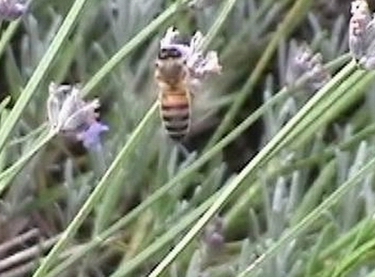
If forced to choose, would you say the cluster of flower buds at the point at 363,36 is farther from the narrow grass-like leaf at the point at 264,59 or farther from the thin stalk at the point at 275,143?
the narrow grass-like leaf at the point at 264,59

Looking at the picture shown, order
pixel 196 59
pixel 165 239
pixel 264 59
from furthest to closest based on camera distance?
pixel 264 59 → pixel 165 239 → pixel 196 59

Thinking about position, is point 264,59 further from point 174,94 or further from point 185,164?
point 174,94

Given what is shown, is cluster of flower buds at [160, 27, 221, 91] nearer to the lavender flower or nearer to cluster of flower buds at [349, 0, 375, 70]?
cluster of flower buds at [349, 0, 375, 70]

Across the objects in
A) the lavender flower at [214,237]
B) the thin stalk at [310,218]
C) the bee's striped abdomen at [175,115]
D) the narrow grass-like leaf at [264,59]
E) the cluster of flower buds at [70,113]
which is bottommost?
the lavender flower at [214,237]

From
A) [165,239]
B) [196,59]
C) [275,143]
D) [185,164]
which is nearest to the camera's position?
[275,143]

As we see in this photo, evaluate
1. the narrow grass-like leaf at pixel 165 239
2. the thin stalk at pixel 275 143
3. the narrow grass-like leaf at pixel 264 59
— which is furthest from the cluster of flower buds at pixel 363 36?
the narrow grass-like leaf at pixel 264 59

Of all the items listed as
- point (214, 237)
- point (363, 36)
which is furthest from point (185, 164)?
point (363, 36)

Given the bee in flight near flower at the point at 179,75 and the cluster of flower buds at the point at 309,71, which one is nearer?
the bee in flight near flower at the point at 179,75

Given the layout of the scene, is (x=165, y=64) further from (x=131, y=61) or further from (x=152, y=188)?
(x=131, y=61)
